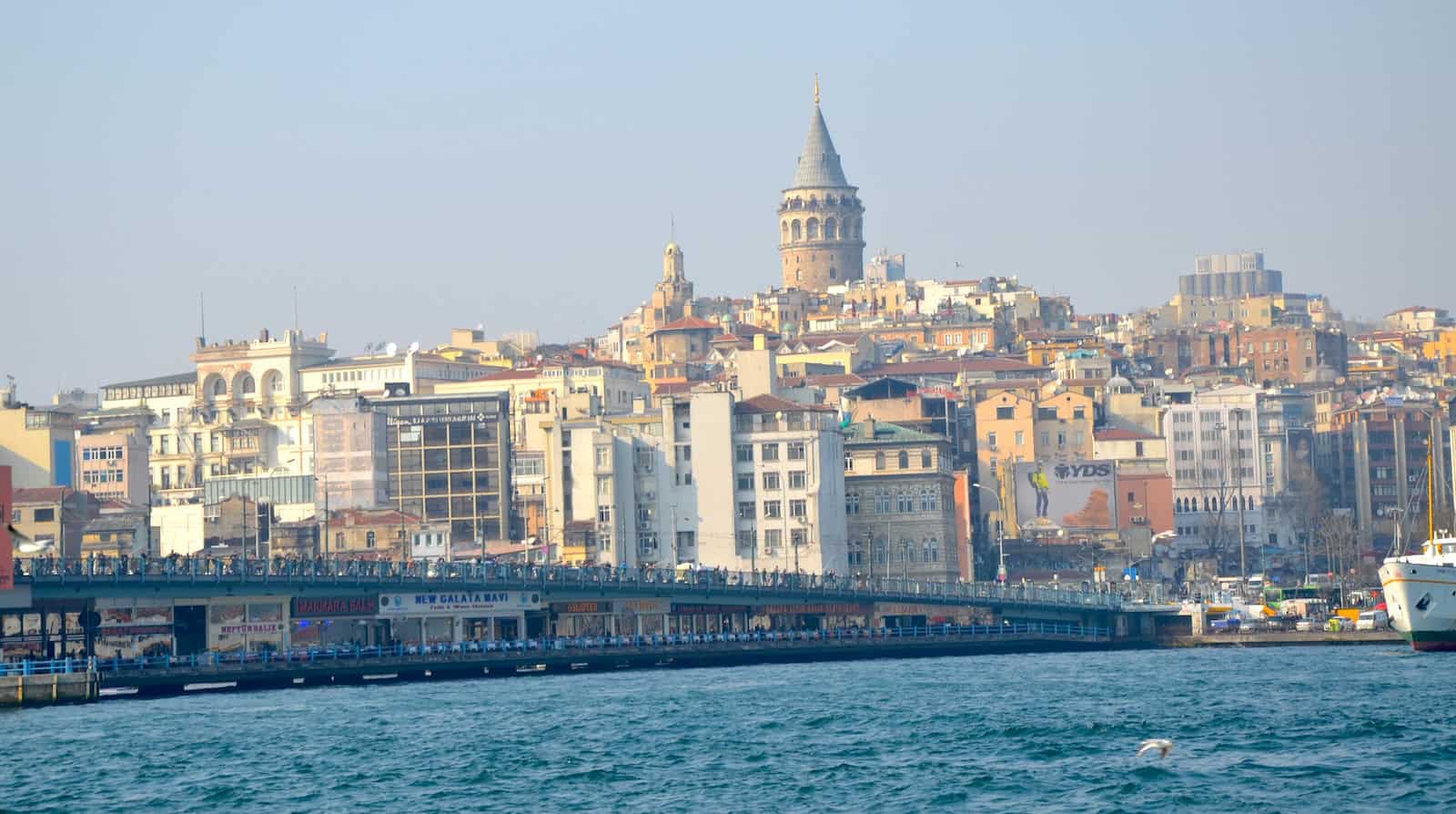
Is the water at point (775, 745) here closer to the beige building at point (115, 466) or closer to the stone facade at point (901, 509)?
the stone facade at point (901, 509)

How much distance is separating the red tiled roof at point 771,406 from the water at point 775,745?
40.7 meters

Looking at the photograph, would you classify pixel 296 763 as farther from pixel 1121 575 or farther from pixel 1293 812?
pixel 1121 575

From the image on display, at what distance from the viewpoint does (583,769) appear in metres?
64.4

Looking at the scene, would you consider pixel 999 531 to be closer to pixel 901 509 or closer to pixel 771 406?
pixel 901 509

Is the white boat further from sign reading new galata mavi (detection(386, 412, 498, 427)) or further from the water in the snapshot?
sign reading new galata mavi (detection(386, 412, 498, 427))

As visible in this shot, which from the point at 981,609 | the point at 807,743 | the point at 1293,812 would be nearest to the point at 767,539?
the point at 981,609

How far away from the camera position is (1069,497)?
6314 inches

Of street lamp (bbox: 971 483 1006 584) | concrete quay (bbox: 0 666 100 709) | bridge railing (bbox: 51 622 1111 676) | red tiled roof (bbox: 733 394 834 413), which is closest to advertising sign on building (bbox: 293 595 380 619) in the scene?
bridge railing (bbox: 51 622 1111 676)

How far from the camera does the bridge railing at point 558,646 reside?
3541 inches

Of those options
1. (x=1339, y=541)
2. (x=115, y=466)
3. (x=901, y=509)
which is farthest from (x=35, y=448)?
(x=1339, y=541)

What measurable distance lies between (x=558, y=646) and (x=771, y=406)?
34.4 meters

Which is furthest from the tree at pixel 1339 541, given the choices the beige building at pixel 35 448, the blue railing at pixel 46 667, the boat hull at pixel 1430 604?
the blue railing at pixel 46 667

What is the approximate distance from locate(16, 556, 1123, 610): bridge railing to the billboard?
31.6m

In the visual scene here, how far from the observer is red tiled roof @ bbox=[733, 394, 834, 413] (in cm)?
13338
